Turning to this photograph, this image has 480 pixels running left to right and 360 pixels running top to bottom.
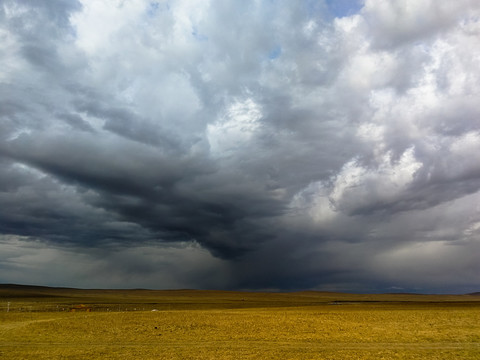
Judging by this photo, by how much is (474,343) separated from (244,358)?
18.9 metres

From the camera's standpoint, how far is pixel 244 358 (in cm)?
2466

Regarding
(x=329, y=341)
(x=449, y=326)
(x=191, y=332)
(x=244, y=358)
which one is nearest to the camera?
(x=244, y=358)

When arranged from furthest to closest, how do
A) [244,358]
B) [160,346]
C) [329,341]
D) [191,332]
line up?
[191,332] → [329,341] → [160,346] → [244,358]

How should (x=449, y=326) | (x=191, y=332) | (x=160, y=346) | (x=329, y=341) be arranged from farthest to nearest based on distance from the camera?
(x=449, y=326) → (x=191, y=332) → (x=329, y=341) → (x=160, y=346)

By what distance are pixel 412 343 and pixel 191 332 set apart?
1929cm

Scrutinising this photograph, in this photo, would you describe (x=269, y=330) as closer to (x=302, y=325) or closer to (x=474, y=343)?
(x=302, y=325)

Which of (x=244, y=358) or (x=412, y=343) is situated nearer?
(x=244, y=358)

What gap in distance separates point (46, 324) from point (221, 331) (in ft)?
66.3

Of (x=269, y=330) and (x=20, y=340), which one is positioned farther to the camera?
(x=269, y=330)

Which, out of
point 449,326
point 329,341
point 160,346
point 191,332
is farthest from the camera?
point 449,326

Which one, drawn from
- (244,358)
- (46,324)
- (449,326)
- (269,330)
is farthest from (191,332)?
(449,326)

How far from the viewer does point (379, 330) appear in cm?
3931

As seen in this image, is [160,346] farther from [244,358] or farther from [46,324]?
[46,324]

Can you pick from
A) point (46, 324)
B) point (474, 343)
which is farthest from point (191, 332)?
point (474, 343)
